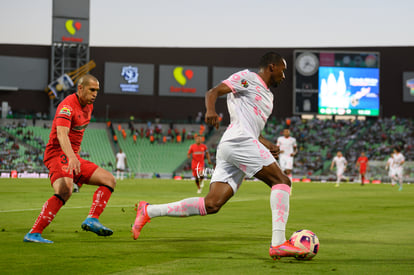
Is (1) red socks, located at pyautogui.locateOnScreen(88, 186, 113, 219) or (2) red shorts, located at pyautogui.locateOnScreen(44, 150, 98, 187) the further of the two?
(1) red socks, located at pyautogui.locateOnScreen(88, 186, 113, 219)

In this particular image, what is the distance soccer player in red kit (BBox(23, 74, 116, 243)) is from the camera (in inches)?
297

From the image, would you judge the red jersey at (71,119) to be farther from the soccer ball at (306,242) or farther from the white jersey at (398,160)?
the white jersey at (398,160)

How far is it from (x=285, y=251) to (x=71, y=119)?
11.0 ft

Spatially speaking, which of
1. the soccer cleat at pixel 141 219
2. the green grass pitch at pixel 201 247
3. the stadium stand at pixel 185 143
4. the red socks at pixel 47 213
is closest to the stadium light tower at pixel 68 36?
the stadium stand at pixel 185 143

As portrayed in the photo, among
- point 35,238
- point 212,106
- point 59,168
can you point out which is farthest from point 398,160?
point 212,106

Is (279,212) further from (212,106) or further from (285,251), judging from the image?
(212,106)

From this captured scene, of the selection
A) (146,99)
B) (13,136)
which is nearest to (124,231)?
(13,136)

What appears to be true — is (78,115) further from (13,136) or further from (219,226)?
(13,136)

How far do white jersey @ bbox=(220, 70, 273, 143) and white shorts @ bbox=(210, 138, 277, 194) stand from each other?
12 cm

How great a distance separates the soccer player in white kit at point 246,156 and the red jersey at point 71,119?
152cm

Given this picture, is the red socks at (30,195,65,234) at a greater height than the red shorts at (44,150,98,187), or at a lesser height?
lesser

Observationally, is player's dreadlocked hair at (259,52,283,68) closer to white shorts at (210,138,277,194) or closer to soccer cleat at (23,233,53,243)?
white shorts at (210,138,277,194)

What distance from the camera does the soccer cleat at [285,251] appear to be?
6277mm

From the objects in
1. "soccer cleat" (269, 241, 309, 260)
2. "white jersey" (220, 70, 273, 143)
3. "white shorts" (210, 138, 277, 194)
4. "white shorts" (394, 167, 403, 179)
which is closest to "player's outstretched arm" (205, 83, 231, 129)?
"white jersey" (220, 70, 273, 143)
